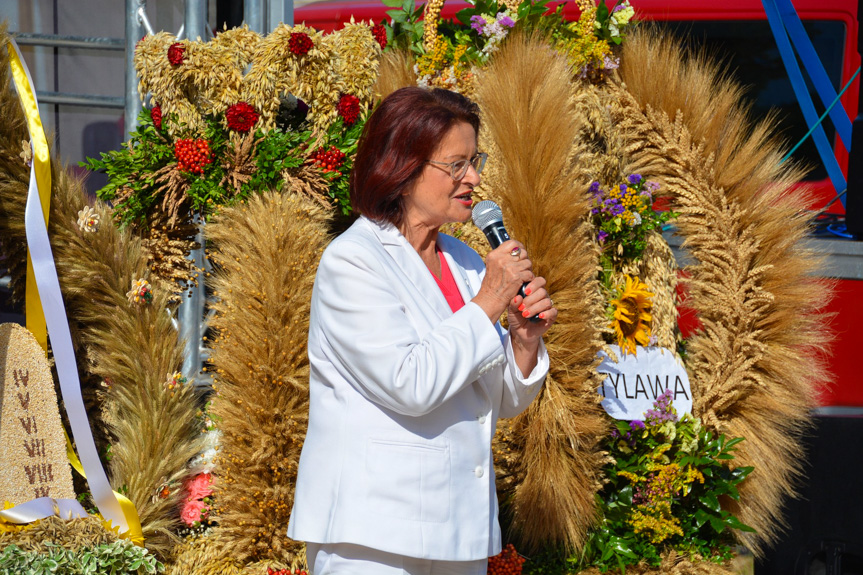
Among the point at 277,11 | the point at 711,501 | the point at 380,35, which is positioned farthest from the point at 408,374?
the point at 277,11

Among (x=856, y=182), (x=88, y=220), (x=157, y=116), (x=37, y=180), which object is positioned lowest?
(x=88, y=220)

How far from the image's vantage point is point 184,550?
8.34 feet

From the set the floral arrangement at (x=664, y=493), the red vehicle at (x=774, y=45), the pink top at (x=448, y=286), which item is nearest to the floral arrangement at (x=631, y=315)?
the floral arrangement at (x=664, y=493)

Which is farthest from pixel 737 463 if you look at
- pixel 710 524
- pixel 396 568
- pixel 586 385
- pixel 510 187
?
pixel 396 568

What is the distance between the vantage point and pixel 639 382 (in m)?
2.79

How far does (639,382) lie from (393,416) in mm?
1420

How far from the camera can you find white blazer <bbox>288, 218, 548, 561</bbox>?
58.9 inches

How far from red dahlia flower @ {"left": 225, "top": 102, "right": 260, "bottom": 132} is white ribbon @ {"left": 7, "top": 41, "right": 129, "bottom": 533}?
1.98ft

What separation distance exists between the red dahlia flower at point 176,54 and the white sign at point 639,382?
155 centimetres

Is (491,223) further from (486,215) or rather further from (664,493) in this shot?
(664,493)

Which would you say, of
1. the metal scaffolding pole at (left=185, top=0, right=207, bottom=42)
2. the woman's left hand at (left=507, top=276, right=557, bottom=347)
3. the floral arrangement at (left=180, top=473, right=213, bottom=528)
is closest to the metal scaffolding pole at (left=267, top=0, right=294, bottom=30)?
the metal scaffolding pole at (left=185, top=0, right=207, bottom=42)

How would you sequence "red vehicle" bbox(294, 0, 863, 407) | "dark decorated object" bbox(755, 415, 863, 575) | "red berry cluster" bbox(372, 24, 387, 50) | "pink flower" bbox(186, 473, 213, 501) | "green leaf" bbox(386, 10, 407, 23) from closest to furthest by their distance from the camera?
"pink flower" bbox(186, 473, 213, 501) < "red berry cluster" bbox(372, 24, 387, 50) < "green leaf" bbox(386, 10, 407, 23) < "dark decorated object" bbox(755, 415, 863, 575) < "red vehicle" bbox(294, 0, 863, 407)

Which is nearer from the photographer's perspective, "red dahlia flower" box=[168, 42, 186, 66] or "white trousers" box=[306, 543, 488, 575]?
"white trousers" box=[306, 543, 488, 575]

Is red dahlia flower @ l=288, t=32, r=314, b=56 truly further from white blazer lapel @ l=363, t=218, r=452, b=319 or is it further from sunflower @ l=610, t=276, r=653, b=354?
sunflower @ l=610, t=276, r=653, b=354
